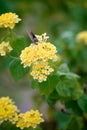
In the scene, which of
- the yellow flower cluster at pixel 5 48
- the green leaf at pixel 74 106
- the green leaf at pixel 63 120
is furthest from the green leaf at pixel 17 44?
the green leaf at pixel 63 120

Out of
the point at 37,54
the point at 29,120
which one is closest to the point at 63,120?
the point at 29,120

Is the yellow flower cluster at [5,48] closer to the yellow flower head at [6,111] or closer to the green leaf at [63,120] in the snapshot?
the yellow flower head at [6,111]

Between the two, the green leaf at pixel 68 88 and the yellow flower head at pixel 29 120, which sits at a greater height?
the green leaf at pixel 68 88

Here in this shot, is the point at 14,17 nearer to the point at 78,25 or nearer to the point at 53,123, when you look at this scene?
the point at 53,123

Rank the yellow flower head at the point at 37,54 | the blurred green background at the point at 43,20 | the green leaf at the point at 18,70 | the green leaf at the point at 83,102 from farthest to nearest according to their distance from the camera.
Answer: the blurred green background at the point at 43,20 < the green leaf at the point at 83,102 < the green leaf at the point at 18,70 < the yellow flower head at the point at 37,54

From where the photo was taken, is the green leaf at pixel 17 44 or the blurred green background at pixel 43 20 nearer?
the green leaf at pixel 17 44

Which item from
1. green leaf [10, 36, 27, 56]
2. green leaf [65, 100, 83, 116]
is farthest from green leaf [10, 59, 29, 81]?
green leaf [65, 100, 83, 116]

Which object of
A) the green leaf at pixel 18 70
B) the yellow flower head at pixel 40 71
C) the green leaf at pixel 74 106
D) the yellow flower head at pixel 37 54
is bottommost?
the yellow flower head at pixel 40 71

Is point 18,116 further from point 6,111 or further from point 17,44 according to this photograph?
point 17,44

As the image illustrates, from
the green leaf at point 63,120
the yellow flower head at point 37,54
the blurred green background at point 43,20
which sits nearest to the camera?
the yellow flower head at point 37,54

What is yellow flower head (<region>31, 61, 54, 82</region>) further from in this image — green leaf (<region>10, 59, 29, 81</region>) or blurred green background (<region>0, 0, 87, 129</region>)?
blurred green background (<region>0, 0, 87, 129</region>)
